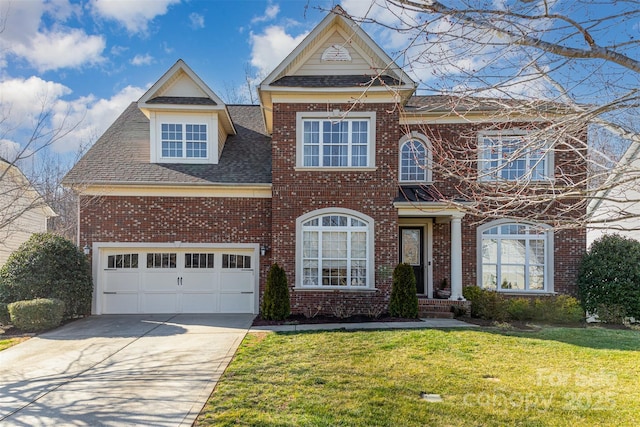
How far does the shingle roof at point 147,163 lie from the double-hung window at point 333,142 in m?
1.63

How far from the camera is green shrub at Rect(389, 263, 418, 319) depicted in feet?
33.2

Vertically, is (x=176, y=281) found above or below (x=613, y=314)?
above

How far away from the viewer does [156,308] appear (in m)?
11.5

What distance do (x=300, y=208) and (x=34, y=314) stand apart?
710 cm

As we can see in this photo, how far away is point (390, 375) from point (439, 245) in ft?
23.9

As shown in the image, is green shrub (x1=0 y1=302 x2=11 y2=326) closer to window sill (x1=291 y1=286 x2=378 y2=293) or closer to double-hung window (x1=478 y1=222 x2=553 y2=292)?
window sill (x1=291 y1=286 x2=378 y2=293)

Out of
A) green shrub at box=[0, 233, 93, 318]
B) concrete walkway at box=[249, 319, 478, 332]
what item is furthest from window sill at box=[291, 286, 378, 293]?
green shrub at box=[0, 233, 93, 318]

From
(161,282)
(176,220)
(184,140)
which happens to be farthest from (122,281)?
(184,140)

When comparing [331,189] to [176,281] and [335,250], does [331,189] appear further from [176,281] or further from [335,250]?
[176,281]

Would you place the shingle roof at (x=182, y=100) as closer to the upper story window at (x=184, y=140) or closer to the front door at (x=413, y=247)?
the upper story window at (x=184, y=140)

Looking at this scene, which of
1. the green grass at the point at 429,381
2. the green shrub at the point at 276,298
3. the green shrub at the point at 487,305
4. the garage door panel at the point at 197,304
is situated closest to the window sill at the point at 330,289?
the green shrub at the point at 276,298

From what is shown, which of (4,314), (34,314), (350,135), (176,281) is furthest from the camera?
(176,281)

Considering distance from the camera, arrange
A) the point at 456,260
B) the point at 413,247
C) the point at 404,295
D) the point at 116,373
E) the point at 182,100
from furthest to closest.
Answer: the point at 413,247
the point at 182,100
the point at 456,260
the point at 404,295
the point at 116,373

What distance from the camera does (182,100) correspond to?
1203cm
